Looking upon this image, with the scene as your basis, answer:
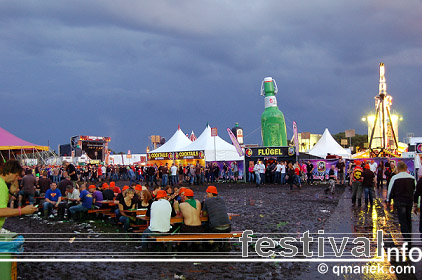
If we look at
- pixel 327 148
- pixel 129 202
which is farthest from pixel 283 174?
pixel 129 202

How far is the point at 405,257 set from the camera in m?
6.94

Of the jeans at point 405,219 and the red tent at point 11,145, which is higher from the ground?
the red tent at point 11,145

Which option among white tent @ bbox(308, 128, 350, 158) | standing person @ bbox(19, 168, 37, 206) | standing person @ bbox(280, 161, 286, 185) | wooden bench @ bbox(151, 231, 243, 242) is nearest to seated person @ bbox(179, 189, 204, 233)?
wooden bench @ bbox(151, 231, 243, 242)

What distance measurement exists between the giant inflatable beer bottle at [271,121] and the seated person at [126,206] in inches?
1544

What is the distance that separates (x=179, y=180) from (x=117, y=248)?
24395 millimetres

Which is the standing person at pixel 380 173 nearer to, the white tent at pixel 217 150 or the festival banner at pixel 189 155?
the white tent at pixel 217 150

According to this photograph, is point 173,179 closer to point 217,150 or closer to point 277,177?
point 217,150

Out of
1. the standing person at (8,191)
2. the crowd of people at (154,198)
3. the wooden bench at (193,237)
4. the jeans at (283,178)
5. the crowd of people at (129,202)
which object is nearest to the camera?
the standing person at (8,191)

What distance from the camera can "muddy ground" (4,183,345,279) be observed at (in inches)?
255

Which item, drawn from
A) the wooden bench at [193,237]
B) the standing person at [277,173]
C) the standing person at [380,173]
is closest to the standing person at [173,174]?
the standing person at [277,173]

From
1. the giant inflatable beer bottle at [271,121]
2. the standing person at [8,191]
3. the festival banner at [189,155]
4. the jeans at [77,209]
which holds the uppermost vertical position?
the giant inflatable beer bottle at [271,121]

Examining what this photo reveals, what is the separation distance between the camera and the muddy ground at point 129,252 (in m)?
6.48

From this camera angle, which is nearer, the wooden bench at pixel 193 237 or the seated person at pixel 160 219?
the wooden bench at pixel 193 237
